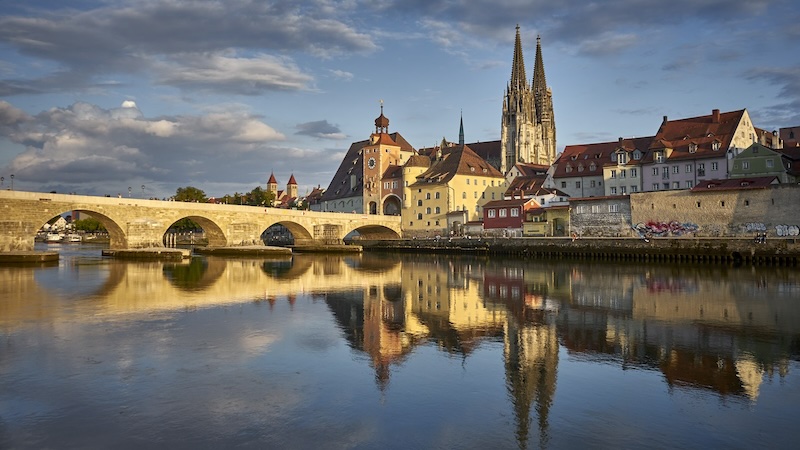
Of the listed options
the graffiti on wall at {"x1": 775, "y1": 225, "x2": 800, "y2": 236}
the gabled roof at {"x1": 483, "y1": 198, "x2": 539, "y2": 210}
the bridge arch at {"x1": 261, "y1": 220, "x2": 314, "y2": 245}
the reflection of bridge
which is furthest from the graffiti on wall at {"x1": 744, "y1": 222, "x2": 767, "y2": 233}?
the bridge arch at {"x1": 261, "y1": 220, "x2": 314, "y2": 245}

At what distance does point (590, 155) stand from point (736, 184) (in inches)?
679

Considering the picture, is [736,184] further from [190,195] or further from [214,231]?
[190,195]

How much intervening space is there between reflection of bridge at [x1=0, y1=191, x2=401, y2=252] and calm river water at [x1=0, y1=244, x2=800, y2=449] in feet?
63.7

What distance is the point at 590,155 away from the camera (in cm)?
5884

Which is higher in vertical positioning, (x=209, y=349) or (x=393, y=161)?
(x=393, y=161)

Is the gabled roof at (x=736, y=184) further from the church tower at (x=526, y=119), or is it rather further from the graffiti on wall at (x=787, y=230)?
the church tower at (x=526, y=119)

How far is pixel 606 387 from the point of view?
10.2 meters

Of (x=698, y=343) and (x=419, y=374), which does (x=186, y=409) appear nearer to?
(x=419, y=374)

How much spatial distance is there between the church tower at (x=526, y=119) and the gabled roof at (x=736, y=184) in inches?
1809

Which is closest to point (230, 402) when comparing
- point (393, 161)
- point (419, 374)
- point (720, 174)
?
point (419, 374)

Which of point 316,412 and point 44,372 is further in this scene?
point 44,372

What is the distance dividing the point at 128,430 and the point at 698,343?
38.4 feet

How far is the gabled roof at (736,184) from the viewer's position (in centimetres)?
4134

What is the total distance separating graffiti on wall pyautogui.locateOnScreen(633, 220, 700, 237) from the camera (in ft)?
146
